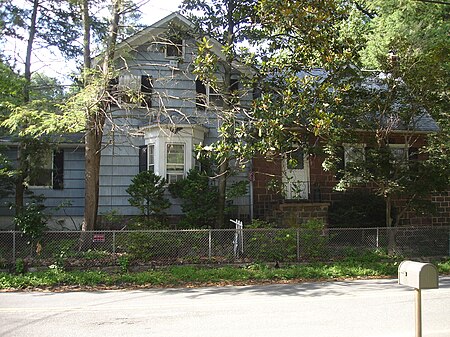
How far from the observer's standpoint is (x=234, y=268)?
11859 mm

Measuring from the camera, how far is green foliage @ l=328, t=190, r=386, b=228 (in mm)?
16422

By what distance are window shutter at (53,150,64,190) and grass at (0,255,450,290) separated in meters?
6.06

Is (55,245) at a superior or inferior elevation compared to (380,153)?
inferior

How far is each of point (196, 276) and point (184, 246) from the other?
162cm

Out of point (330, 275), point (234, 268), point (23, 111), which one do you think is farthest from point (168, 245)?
point (23, 111)

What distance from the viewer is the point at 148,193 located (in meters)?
15.0

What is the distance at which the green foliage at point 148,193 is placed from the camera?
15.0m

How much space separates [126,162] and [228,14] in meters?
6.44

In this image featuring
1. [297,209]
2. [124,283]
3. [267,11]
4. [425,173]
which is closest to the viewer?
[124,283]

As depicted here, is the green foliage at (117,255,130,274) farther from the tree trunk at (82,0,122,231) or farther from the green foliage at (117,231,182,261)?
the tree trunk at (82,0,122,231)

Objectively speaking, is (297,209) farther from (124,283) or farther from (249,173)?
(124,283)

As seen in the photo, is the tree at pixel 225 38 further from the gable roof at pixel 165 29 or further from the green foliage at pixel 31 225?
the green foliage at pixel 31 225

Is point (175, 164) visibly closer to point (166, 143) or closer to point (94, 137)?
point (166, 143)

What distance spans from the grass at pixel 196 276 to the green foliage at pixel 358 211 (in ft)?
12.8
